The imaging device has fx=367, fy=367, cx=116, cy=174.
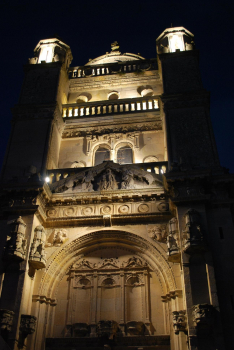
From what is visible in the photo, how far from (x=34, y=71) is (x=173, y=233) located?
46.1 feet

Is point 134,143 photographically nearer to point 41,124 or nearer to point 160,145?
point 160,145

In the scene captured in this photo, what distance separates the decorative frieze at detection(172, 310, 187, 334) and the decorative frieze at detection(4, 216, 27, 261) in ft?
19.3

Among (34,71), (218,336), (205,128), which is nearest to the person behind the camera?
(218,336)

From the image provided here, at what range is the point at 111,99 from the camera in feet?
75.0

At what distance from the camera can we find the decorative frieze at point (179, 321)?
1244 cm

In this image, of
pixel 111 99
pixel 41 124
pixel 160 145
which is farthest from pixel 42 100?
pixel 160 145

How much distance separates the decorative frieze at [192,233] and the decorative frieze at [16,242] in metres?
6.01

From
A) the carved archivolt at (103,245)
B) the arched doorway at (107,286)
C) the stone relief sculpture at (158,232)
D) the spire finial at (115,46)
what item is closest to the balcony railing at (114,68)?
the spire finial at (115,46)

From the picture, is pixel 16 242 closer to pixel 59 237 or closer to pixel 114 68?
pixel 59 237

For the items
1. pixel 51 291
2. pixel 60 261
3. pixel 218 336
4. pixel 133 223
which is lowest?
pixel 218 336

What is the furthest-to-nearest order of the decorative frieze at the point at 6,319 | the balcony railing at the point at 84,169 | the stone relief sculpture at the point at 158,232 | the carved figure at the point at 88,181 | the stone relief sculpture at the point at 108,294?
1. the balcony railing at the point at 84,169
2. the carved figure at the point at 88,181
3. the stone relief sculpture at the point at 158,232
4. the stone relief sculpture at the point at 108,294
5. the decorative frieze at the point at 6,319

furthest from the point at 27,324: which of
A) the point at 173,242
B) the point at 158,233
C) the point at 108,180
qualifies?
the point at 108,180

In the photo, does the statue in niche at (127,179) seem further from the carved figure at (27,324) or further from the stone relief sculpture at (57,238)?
the carved figure at (27,324)

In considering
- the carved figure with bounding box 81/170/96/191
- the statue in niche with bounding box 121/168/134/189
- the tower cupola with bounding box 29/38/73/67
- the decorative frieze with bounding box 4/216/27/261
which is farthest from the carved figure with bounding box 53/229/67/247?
the tower cupola with bounding box 29/38/73/67
